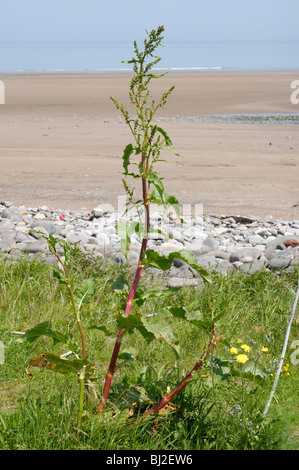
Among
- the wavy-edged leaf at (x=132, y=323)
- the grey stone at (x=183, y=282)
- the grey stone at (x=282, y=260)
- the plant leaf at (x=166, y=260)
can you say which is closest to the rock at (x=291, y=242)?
the grey stone at (x=282, y=260)

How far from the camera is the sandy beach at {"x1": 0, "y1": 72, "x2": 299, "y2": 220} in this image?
9.94 m

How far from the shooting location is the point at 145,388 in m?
2.77

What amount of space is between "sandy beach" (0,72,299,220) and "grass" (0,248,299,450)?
4.69 m

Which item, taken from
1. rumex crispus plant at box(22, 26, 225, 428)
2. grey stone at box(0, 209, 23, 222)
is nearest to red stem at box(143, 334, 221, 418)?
rumex crispus plant at box(22, 26, 225, 428)

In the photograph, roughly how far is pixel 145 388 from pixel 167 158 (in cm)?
1093

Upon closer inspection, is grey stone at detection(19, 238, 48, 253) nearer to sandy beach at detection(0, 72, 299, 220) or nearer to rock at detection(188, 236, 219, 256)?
rock at detection(188, 236, 219, 256)

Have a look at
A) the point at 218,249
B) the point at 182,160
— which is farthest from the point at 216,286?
the point at 182,160

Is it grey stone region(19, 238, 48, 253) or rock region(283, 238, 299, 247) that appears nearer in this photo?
grey stone region(19, 238, 48, 253)

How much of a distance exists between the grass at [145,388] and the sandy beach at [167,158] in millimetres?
4694

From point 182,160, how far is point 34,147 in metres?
4.12

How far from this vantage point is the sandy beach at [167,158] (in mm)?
9938

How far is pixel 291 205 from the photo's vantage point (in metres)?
9.70

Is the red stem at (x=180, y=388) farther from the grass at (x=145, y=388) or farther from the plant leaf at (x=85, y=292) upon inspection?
the plant leaf at (x=85, y=292)

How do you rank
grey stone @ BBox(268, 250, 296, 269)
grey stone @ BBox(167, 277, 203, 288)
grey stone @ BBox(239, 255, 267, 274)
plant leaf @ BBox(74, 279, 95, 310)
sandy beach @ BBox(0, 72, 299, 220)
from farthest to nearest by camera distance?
sandy beach @ BBox(0, 72, 299, 220), grey stone @ BBox(268, 250, 296, 269), grey stone @ BBox(239, 255, 267, 274), grey stone @ BBox(167, 277, 203, 288), plant leaf @ BBox(74, 279, 95, 310)
